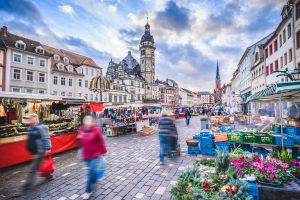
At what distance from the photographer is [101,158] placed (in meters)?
3.88

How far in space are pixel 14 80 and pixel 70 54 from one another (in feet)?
48.4

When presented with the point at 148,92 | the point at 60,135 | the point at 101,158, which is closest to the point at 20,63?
the point at 60,135

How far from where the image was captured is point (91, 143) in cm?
368

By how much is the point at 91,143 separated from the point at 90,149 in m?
0.15

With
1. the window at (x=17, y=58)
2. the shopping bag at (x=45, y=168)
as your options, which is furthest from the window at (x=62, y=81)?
the shopping bag at (x=45, y=168)

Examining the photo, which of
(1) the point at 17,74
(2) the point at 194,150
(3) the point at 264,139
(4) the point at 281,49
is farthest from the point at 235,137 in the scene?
(1) the point at 17,74

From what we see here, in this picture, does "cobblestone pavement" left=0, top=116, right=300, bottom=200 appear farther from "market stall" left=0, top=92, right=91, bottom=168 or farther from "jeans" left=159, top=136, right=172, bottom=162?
"market stall" left=0, top=92, right=91, bottom=168

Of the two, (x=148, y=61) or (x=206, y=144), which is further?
(x=148, y=61)

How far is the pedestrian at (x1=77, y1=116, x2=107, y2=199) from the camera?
142 inches

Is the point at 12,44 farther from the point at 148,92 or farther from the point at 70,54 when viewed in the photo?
the point at 148,92

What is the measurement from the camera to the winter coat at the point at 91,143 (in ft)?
12.0

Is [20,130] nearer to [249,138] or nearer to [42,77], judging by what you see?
[249,138]

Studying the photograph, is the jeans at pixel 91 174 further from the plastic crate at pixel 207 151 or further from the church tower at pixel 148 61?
the church tower at pixel 148 61

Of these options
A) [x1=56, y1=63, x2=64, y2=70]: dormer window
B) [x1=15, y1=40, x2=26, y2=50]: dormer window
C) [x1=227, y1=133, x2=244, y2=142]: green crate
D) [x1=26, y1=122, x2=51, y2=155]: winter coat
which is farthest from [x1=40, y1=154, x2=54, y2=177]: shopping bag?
[x1=56, y1=63, x2=64, y2=70]: dormer window
